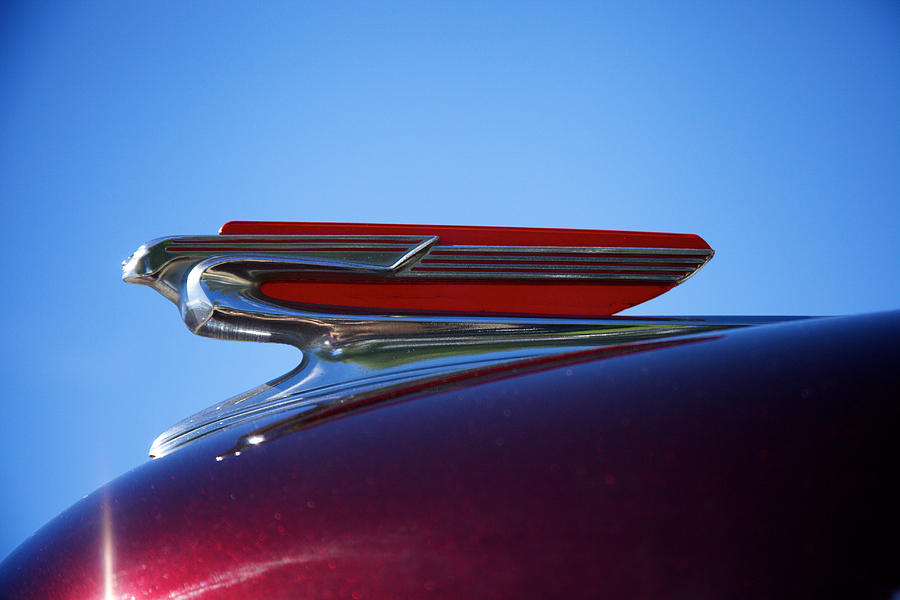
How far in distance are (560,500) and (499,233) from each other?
0.71 m

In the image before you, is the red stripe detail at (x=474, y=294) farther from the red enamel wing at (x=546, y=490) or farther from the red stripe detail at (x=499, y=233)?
the red enamel wing at (x=546, y=490)

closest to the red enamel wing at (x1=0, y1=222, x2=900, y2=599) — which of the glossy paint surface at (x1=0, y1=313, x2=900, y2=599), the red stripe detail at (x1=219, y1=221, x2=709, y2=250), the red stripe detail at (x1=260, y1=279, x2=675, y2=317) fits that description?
the glossy paint surface at (x1=0, y1=313, x2=900, y2=599)

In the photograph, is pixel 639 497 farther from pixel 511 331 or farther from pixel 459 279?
pixel 459 279

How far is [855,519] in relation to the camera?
0.19m

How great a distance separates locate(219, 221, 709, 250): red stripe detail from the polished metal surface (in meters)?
0.01

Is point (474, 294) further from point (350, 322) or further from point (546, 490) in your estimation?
point (546, 490)

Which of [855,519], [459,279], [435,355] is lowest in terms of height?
[855,519]

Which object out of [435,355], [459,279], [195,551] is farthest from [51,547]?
[459,279]

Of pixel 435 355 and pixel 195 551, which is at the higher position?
pixel 435 355

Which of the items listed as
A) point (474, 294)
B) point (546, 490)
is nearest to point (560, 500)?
point (546, 490)

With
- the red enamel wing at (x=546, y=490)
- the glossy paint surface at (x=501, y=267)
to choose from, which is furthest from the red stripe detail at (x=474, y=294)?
the red enamel wing at (x=546, y=490)

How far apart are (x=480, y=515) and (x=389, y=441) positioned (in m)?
0.08

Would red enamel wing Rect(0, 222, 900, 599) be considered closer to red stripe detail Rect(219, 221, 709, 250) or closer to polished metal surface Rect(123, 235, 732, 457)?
polished metal surface Rect(123, 235, 732, 457)

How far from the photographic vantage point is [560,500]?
223 millimetres
